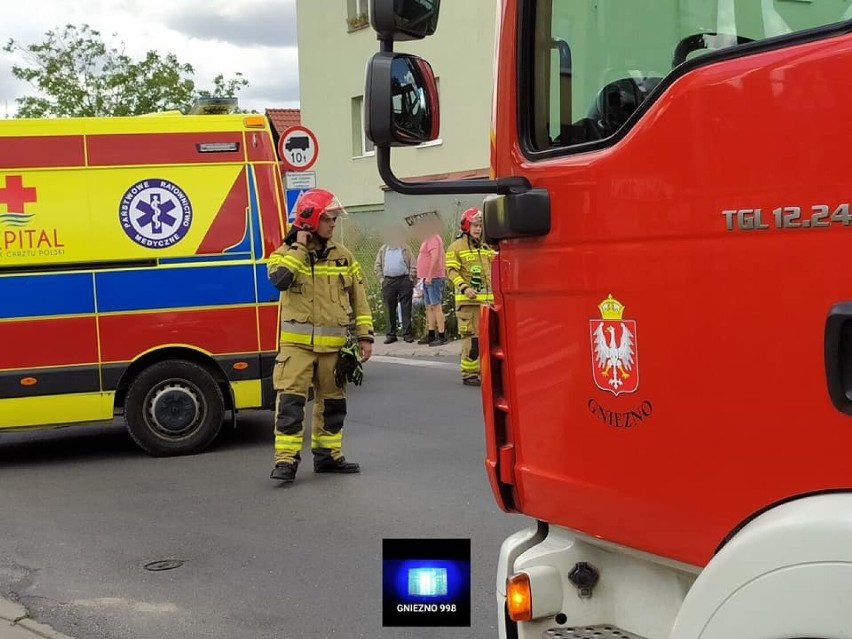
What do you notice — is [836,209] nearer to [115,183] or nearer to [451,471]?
[451,471]

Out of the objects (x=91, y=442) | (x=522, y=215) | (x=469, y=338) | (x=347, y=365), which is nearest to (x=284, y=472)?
(x=347, y=365)

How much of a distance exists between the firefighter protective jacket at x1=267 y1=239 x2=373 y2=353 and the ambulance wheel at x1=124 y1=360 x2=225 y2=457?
1.48 metres

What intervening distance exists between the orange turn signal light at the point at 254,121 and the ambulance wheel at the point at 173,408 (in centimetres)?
195

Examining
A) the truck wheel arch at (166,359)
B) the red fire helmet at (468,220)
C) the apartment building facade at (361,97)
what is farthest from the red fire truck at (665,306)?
the apartment building facade at (361,97)

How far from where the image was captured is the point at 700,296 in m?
2.29

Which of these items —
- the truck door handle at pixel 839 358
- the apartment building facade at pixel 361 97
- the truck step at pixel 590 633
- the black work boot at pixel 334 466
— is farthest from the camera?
the apartment building facade at pixel 361 97

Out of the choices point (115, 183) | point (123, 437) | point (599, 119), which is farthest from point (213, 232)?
point (599, 119)

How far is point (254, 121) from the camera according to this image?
8672mm

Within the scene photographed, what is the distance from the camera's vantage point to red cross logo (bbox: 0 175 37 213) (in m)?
8.20

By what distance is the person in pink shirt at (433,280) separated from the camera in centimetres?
1570

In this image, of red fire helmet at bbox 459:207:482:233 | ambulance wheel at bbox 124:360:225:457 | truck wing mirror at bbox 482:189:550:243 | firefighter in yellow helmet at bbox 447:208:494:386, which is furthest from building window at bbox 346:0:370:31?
truck wing mirror at bbox 482:189:550:243

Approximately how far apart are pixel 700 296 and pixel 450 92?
19643 millimetres
